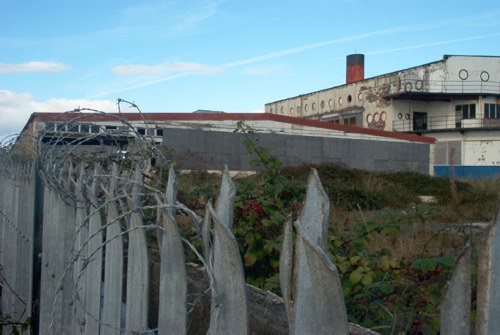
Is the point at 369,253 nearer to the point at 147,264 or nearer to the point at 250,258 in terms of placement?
the point at 250,258

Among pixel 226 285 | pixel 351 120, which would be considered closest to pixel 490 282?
pixel 226 285

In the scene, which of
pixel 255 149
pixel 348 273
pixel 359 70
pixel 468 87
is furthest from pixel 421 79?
pixel 348 273

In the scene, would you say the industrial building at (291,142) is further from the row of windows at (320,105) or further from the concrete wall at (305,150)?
the row of windows at (320,105)

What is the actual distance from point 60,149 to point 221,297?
206 centimetres

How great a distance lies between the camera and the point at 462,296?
1.11m

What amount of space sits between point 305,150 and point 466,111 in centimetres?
1555

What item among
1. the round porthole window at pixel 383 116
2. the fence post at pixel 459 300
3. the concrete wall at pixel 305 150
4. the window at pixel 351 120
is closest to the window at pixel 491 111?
the round porthole window at pixel 383 116

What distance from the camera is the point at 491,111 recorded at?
4044cm

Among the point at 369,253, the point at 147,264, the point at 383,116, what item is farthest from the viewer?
the point at 383,116

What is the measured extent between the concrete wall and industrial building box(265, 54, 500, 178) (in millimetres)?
3610

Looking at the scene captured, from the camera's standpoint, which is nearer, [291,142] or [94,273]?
[94,273]

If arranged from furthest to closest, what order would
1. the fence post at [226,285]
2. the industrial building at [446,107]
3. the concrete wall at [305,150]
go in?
1. the industrial building at [446,107]
2. the concrete wall at [305,150]
3. the fence post at [226,285]

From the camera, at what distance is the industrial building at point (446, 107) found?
124 ft

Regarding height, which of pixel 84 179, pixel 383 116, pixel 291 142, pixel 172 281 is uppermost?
pixel 383 116
